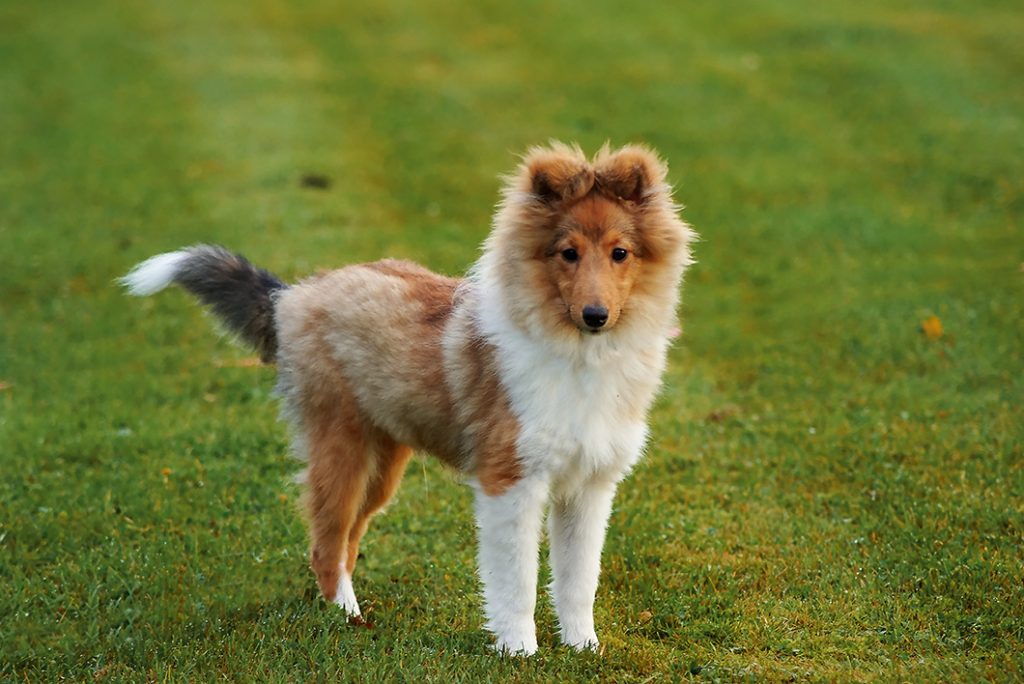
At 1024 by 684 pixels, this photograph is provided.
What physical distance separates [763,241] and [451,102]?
21.2 feet

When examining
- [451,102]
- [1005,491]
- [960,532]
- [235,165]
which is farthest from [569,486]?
[451,102]

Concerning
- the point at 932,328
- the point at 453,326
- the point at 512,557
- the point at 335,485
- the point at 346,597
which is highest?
the point at 453,326

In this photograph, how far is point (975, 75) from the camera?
17109 millimetres

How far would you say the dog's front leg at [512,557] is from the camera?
5.46 meters

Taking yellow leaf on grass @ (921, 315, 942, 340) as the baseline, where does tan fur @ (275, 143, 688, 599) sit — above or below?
above

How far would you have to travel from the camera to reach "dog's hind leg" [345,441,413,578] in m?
6.53

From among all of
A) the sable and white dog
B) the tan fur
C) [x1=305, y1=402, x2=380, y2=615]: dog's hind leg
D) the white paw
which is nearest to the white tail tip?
the tan fur

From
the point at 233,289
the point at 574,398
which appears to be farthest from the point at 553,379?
the point at 233,289

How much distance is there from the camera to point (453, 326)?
5.94 m

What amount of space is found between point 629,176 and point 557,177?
321 millimetres

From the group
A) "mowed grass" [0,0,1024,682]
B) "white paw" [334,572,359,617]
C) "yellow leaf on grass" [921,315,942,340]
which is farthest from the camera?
"yellow leaf on grass" [921,315,942,340]

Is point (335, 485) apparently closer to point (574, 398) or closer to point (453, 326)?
point (453, 326)

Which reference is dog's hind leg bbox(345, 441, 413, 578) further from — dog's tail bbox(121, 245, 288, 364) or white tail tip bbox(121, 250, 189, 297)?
white tail tip bbox(121, 250, 189, 297)

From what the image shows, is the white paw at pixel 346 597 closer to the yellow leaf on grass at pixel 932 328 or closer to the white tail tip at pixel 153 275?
the white tail tip at pixel 153 275
